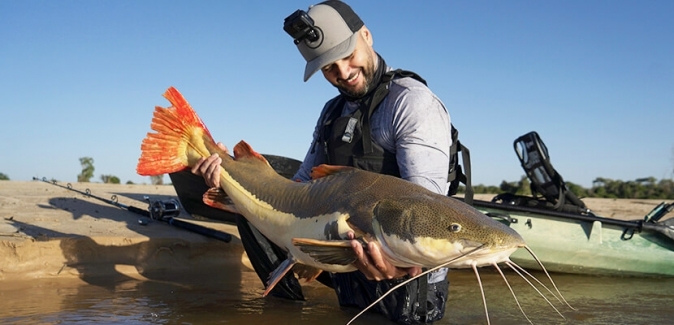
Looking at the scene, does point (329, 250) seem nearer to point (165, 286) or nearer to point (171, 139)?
point (171, 139)

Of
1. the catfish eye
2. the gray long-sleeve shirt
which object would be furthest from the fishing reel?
the catfish eye

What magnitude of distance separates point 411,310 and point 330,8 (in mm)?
1926

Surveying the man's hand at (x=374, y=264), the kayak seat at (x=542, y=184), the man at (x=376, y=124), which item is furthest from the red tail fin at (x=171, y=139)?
the kayak seat at (x=542, y=184)

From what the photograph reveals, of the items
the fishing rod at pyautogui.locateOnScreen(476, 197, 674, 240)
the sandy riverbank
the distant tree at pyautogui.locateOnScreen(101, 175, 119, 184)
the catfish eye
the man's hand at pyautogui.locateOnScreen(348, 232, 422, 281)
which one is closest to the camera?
the catfish eye

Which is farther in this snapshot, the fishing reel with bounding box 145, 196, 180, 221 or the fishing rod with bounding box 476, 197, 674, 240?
the fishing reel with bounding box 145, 196, 180, 221

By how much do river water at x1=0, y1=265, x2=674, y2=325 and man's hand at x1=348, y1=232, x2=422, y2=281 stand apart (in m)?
1.00

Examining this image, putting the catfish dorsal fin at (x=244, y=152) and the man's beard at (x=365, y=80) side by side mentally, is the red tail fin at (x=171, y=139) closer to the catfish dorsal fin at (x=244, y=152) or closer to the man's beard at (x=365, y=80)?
the catfish dorsal fin at (x=244, y=152)

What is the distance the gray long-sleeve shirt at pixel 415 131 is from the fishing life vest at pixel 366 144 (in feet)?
0.14

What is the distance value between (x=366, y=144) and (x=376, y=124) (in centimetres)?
14

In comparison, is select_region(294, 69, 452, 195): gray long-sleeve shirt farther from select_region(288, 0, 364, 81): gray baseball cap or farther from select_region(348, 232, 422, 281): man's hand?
select_region(348, 232, 422, 281): man's hand

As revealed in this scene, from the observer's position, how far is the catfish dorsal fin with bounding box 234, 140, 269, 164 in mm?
3949

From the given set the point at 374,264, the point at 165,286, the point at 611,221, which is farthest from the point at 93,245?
the point at 611,221

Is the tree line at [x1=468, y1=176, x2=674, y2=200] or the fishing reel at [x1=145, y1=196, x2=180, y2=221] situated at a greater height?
the tree line at [x1=468, y1=176, x2=674, y2=200]

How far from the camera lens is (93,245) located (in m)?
5.42
